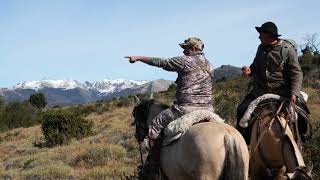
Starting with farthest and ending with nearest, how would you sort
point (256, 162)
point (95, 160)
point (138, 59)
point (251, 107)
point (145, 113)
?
point (95, 160)
point (145, 113)
point (251, 107)
point (256, 162)
point (138, 59)

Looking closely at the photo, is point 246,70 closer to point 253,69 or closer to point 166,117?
point 253,69

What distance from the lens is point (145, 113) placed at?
26.6ft

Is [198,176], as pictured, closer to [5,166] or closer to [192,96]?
[192,96]

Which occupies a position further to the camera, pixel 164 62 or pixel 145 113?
pixel 145 113

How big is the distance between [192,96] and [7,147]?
2113cm

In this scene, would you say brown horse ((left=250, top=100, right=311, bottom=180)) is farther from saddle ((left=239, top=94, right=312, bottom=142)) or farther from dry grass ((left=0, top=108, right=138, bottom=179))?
dry grass ((left=0, top=108, right=138, bottom=179))

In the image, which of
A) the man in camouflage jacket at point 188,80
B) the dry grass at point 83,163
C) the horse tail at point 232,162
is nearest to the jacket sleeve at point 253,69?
the man in camouflage jacket at point 188,80

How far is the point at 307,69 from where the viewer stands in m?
32.5

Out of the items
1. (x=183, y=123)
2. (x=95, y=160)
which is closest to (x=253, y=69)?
(x=183, y=123)

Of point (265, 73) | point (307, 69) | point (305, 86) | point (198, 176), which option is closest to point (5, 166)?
point (265, 73)

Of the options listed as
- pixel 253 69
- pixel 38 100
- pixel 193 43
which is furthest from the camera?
pixel 38 100

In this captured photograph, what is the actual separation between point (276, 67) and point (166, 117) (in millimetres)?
1852

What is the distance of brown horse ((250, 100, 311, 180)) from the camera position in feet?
23.1

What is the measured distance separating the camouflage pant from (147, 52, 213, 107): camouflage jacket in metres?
0.06
